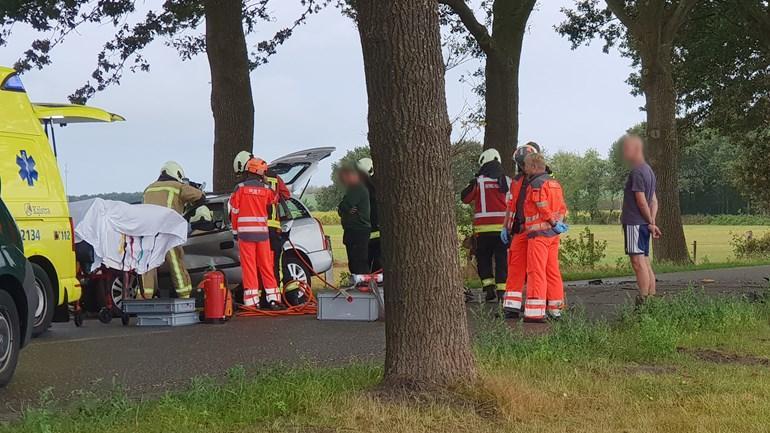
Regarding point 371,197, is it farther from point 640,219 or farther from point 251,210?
point 640,219

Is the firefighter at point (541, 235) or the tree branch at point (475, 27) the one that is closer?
the firefighter at point (541, 235)

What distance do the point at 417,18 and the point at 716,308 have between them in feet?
18.2

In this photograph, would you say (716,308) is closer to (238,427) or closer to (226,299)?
(226,299)

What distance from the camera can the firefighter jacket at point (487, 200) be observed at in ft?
38.5

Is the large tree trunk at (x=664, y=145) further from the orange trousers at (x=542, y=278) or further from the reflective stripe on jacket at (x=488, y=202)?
the orange trousers at (x=542, y=278)

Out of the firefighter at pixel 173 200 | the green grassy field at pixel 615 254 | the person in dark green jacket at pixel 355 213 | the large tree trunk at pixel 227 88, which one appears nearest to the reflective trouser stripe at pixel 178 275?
the firefighter at pixel 173 200

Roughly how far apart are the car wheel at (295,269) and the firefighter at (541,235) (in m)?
3.65

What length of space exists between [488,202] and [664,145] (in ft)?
38.0

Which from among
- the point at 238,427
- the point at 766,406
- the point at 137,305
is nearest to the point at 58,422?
the point at 238,427

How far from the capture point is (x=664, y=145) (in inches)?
868

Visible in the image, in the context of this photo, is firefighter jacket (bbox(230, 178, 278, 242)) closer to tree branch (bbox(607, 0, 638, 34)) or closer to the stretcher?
the stretcher

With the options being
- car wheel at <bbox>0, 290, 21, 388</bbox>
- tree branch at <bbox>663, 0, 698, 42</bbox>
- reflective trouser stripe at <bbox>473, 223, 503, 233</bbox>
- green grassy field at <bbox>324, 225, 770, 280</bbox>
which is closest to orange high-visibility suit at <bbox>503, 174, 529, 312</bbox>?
reflective trouser stripe at <bbox>473, 223, 503, 233</bbox>

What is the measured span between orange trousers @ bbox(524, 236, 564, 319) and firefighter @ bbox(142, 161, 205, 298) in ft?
13.8

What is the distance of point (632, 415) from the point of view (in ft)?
17.8
